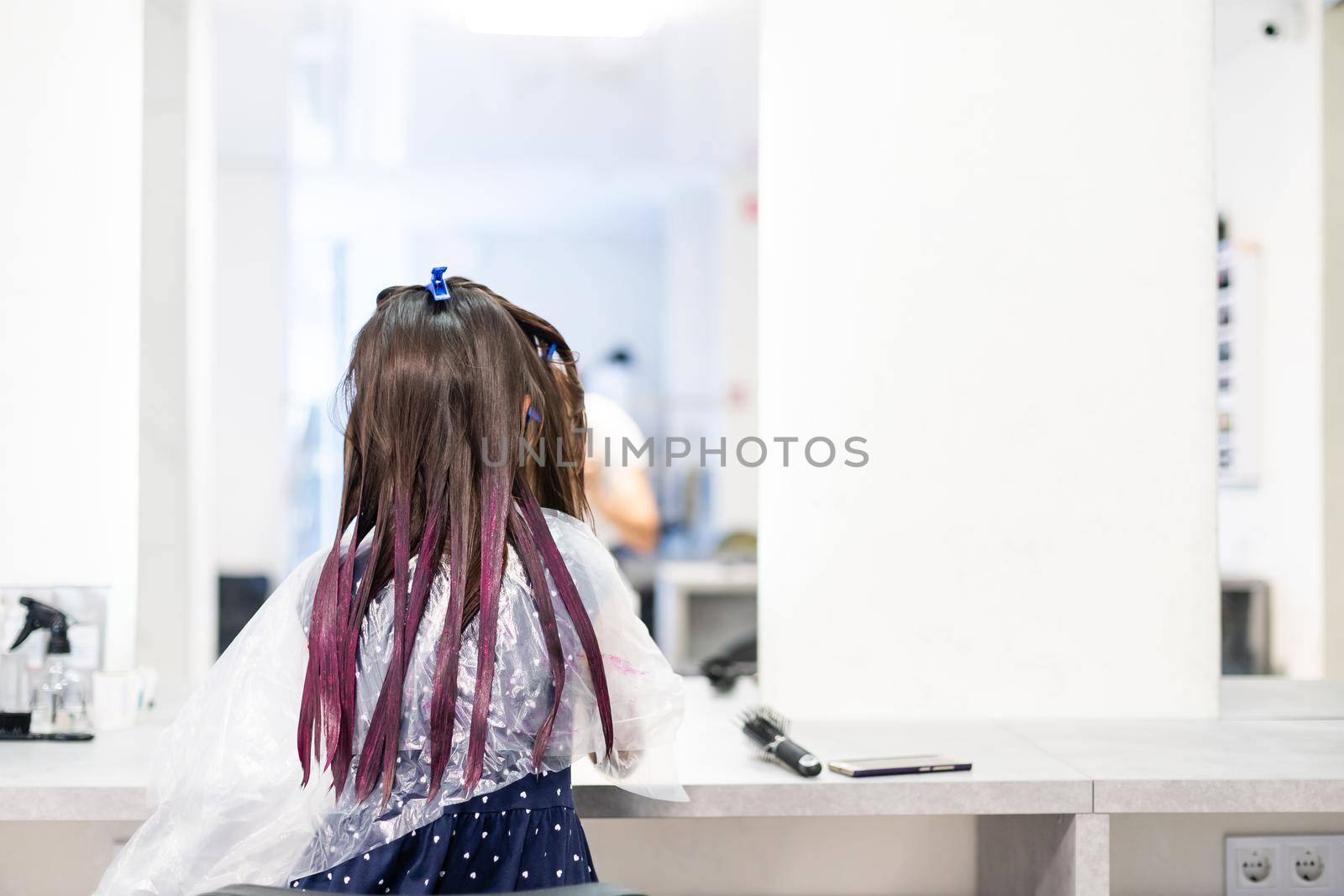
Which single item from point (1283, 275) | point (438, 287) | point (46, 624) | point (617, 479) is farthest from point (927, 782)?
point (617, 479)

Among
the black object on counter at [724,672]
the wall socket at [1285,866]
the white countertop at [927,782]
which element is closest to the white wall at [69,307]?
the white countertop at [927,782]

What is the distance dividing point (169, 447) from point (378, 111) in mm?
2499

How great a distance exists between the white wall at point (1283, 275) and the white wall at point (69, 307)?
64.2 inches

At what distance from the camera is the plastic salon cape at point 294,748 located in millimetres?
976

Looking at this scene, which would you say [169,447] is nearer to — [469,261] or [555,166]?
[555,166]

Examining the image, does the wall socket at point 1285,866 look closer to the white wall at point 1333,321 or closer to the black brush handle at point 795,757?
the white wall at point 1333,321

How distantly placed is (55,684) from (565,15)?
139 cm

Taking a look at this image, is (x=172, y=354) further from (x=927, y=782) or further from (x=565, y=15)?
(x=927, y=782)

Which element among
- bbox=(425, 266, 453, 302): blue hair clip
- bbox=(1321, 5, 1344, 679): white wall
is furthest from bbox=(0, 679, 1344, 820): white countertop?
bbox=(425, 266, 453, 302): blue hair clip

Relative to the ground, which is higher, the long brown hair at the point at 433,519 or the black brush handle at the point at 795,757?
the long brown hair at the point at 433,519

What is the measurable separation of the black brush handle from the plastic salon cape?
28 cm

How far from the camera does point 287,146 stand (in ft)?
13.5

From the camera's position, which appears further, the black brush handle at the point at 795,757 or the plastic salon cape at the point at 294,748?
the black brush handle at the point at 795,757

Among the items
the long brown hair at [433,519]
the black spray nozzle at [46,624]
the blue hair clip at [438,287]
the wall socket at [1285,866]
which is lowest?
the wall socket at [1285,866]
